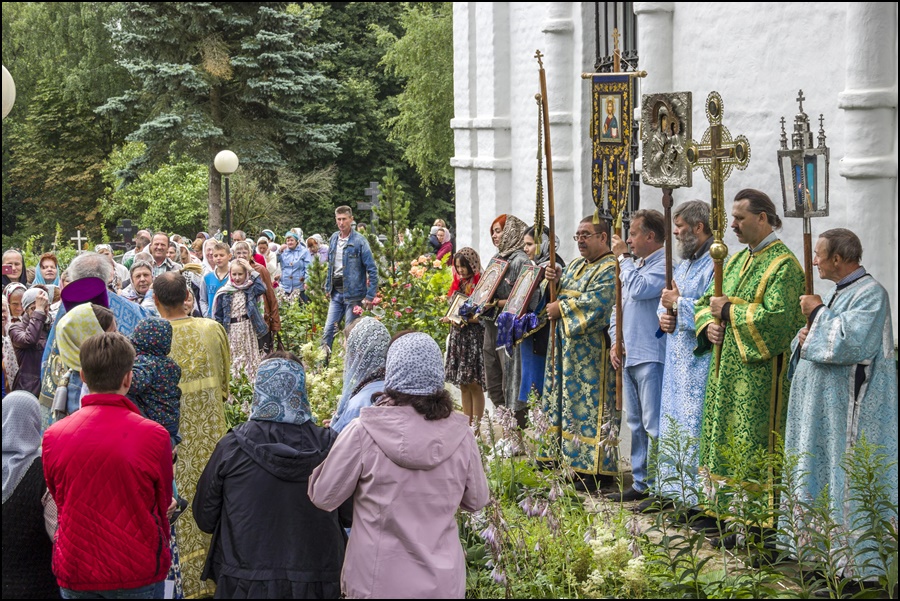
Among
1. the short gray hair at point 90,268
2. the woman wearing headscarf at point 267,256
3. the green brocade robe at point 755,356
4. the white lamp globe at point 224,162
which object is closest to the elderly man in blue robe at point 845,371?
the green brocade robe at point 755,356

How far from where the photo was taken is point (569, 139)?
45.1 feet

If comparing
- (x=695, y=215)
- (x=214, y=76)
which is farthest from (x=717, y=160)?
(x=214, y=76)

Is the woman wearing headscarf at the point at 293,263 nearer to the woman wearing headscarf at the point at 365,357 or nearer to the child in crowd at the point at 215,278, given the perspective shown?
the child in crowd at the point at 215,278

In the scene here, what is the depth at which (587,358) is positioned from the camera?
28.3 feet

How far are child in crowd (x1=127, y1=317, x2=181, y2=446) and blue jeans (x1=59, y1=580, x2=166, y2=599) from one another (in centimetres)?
116

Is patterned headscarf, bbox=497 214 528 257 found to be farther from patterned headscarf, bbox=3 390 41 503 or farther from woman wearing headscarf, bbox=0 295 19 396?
patterned headscarf, bbox=3 390 41 503

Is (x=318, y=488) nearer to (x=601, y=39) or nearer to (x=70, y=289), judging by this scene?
(x=70, y=289)

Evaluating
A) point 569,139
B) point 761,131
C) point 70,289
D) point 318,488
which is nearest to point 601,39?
point 569,139

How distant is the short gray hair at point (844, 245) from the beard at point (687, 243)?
1571 millimetres

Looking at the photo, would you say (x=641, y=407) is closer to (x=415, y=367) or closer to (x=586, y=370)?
(x=586, y=370)

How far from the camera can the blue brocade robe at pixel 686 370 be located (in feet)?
24.7

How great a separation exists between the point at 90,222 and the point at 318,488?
135ft

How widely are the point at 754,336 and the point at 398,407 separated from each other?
10.3 feet

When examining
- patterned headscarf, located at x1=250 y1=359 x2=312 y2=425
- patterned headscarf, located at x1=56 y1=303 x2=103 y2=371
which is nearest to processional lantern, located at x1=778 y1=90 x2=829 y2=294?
patterned headscarf, located at x1=250 y1=359 x2=312 y2=425
